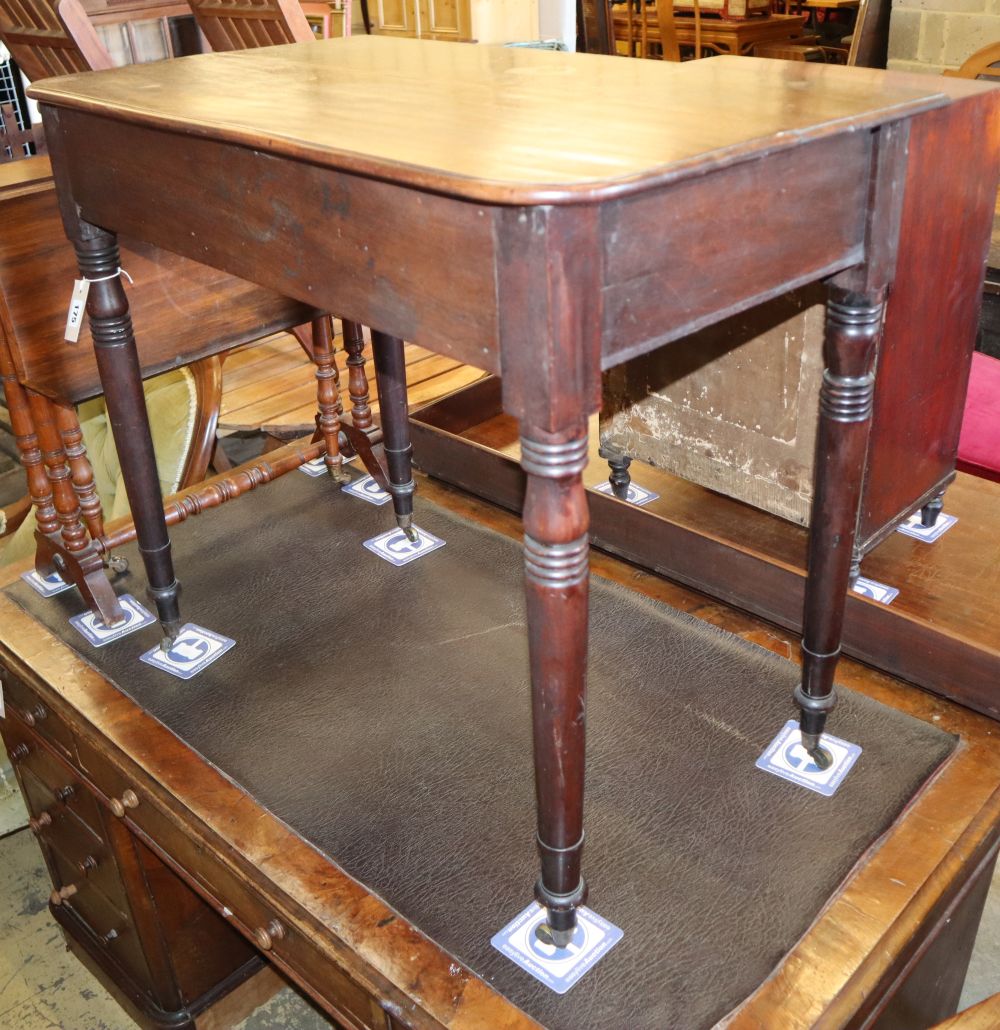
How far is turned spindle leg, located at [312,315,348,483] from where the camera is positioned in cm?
181

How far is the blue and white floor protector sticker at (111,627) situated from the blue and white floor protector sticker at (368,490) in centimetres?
42

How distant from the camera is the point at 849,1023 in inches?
38.0

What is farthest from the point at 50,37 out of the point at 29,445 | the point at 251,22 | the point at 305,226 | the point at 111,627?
the point at 305,226

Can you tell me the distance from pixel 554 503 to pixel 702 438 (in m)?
0.78

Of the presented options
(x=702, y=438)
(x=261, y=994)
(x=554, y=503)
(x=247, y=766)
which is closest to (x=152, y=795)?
(x=247, y=766)

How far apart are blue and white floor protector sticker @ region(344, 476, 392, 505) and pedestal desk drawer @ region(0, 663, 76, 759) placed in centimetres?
60

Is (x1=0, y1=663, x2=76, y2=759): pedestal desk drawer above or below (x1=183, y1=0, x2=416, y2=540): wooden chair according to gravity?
below

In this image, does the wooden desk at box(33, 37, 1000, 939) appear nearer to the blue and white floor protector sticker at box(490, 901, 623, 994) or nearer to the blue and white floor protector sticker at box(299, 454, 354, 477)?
the blue and white floor protector sticker at box(490, 901, 623, 994)

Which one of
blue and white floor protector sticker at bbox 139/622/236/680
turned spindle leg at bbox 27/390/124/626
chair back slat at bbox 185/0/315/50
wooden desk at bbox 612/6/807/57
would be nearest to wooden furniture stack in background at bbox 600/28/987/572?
blue and white floor protector sticker at bbox 139/622/236/680

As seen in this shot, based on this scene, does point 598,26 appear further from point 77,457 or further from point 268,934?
point 268,934

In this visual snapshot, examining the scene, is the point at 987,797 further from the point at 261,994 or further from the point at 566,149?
the point at 261,994

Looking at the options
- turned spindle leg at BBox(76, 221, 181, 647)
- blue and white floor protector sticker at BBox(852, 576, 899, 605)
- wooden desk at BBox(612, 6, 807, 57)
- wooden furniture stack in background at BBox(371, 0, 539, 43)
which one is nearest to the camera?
turned spindle leg at BBox(76, 221, 181, 647)

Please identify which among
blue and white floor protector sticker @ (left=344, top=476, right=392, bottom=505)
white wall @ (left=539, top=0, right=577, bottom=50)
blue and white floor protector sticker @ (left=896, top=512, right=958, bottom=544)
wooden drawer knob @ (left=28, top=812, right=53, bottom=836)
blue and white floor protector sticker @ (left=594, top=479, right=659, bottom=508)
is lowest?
wooden drawer knob @ (left=28, top=812, right=53, bottom=836)

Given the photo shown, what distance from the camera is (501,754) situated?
4.14 ft
